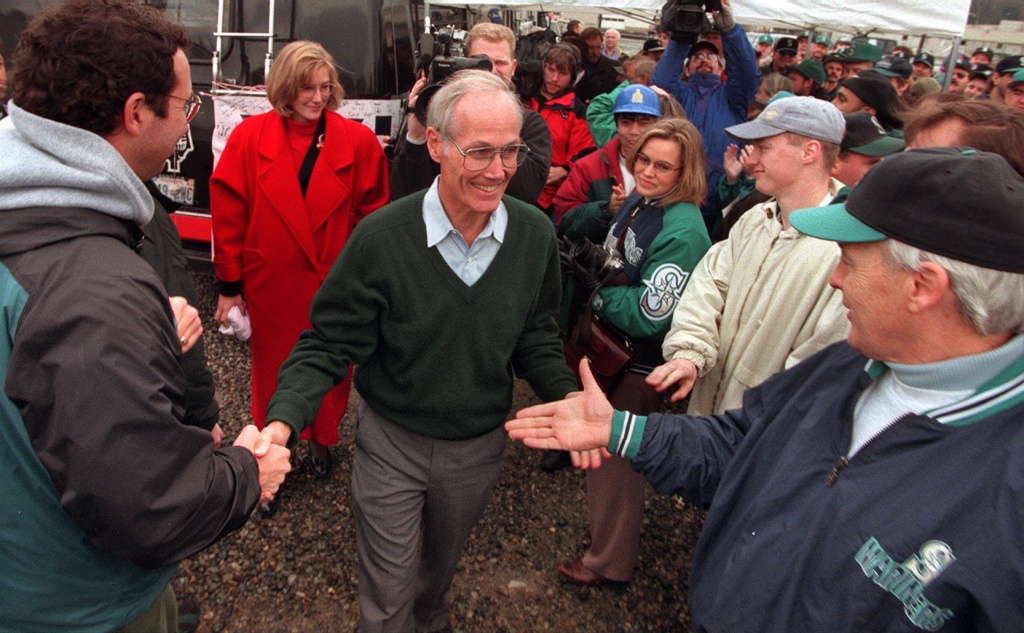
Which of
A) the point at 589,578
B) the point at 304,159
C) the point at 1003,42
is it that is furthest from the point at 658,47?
the point at 1003,42

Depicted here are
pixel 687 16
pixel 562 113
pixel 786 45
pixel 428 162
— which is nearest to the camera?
pixel 428 162

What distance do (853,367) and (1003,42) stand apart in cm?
2724

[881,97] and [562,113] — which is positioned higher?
[881,97]

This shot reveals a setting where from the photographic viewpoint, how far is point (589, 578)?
2920 mm

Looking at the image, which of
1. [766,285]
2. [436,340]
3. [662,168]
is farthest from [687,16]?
[436,340]

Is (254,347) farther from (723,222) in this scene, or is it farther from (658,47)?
(658,47)

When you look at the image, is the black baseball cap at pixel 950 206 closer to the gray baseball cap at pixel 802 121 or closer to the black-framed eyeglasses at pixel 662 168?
the gray baseball cap at pixel 802 121

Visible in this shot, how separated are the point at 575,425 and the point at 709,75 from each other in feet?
12.4

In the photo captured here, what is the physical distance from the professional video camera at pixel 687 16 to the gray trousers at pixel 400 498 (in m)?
3.48

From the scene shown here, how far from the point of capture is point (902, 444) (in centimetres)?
125

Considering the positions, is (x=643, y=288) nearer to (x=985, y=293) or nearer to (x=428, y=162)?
(x=428, y=162)

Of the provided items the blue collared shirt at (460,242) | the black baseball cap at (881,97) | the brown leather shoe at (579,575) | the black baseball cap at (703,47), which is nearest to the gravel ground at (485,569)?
the brown leather shoe at (579,575)

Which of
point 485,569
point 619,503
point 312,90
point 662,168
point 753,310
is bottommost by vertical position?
point 485,569

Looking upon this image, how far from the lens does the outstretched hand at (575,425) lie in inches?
72.4
